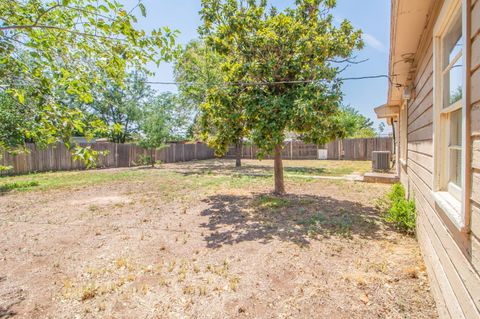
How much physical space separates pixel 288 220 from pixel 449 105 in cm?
320

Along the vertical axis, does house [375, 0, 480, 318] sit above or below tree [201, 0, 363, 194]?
below

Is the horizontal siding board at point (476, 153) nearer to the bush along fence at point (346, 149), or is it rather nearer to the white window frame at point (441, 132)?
the white window frame at point (441, 132)

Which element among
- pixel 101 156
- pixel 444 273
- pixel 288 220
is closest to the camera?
pixel 444 273

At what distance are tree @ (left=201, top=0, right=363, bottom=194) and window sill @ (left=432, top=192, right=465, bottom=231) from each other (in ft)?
10.00

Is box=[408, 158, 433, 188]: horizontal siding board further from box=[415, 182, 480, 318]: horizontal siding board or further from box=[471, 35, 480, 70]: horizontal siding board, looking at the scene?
box=[471, 35, 480, 70]: horizontal siding board

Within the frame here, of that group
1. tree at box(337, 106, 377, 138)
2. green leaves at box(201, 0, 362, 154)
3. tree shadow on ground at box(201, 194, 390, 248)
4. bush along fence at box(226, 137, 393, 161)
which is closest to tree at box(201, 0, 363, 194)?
green leaves at box(201, 0, 362, 154)

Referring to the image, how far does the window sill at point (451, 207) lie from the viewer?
153cm

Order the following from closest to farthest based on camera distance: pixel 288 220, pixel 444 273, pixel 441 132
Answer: pixel 444 273 < pixel 441 132 < pixel 288 220

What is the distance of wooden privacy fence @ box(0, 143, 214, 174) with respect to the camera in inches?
474

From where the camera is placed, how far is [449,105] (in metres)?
2.14

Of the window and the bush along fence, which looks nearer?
the window

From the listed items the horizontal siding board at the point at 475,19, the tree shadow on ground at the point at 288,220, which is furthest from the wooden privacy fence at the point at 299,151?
the horizontal siding board at the point at 475,19

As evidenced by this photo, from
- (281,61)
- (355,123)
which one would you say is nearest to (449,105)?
(281,61)

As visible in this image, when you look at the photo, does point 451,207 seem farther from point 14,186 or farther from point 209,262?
point 14,186
